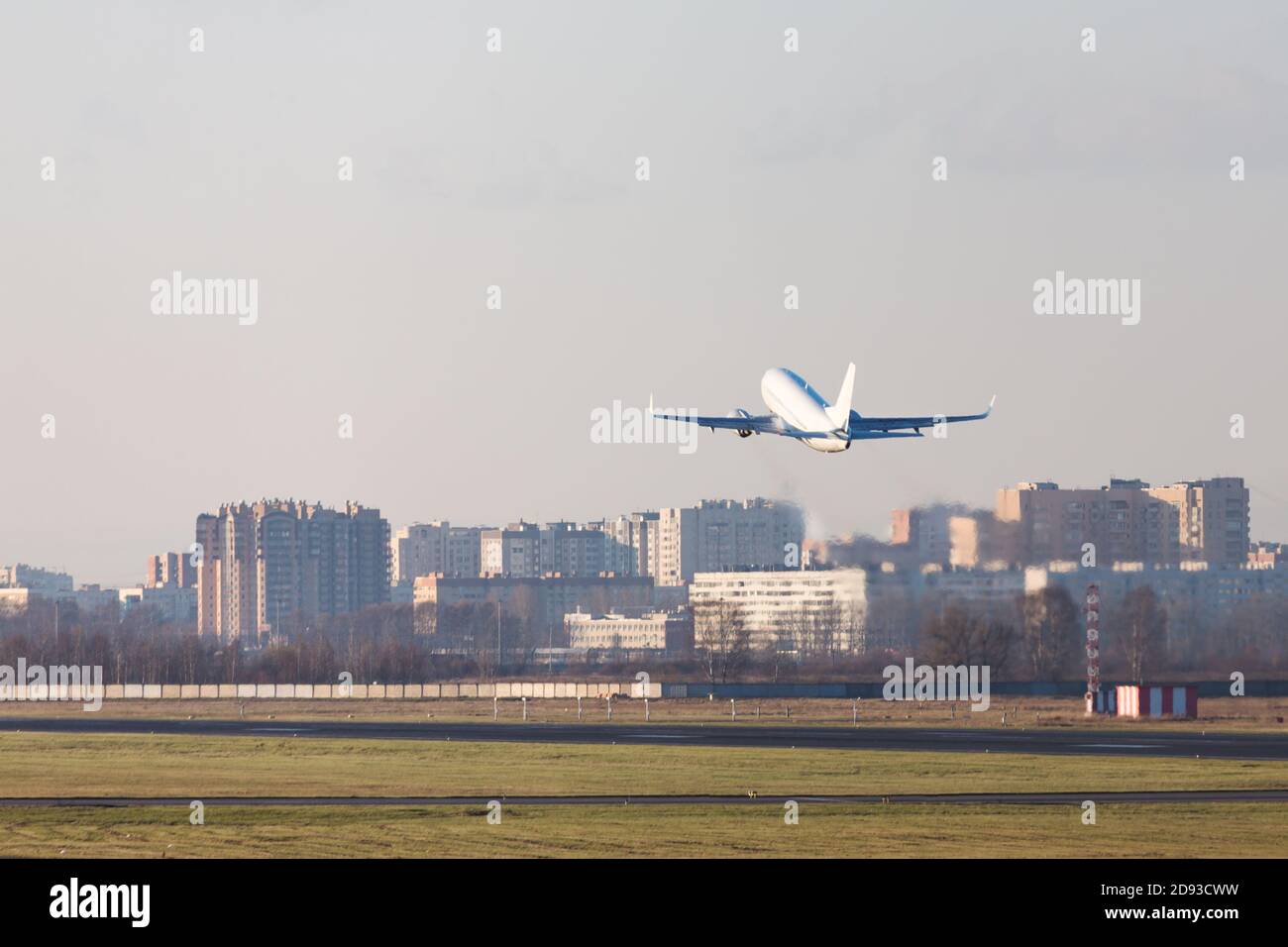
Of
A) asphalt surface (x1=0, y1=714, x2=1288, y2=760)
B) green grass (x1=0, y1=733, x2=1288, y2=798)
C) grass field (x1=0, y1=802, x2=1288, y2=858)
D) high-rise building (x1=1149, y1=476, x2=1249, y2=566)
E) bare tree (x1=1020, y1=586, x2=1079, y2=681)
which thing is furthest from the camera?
high-rise building (x1=1149, y1=476, x2=1249, y2=566)

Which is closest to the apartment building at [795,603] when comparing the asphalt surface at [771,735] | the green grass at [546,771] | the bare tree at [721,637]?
the bare tree at [721,637]

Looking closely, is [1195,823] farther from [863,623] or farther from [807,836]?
[863,623]

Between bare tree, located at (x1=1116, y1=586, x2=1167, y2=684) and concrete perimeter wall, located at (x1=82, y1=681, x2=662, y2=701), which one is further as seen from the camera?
concrete perimeter wall, located at (x1=82, y1=681, x2=662, y2=701)

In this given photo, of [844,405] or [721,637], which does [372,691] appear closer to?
[721,637]

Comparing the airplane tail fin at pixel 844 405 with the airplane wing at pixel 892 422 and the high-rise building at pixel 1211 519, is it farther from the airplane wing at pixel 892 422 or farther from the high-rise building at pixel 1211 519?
the high-rise building at pixel 1211 519

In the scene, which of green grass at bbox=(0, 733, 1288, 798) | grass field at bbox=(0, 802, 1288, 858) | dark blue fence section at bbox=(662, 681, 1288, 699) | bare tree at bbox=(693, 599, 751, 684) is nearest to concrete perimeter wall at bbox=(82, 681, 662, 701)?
dark blue fence section at bbox=(662, 681, 1288, 699)

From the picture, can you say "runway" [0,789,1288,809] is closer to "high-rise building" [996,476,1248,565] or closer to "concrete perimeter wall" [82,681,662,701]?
"high-rise building" [996,476,1248,565]
